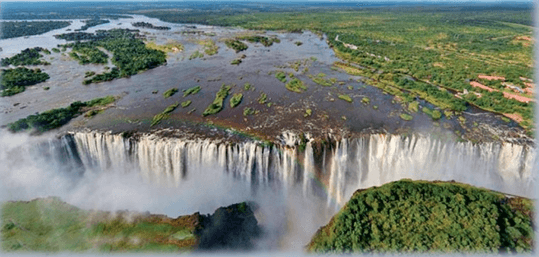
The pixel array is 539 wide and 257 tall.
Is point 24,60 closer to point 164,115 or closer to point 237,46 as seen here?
point 237,46

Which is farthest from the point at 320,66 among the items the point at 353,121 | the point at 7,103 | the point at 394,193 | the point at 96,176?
the point at 7,103

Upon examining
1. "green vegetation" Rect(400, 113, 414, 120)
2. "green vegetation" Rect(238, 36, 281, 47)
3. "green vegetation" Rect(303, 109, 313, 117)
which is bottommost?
"green vegetation" Rect(400, 113, 414, 120)

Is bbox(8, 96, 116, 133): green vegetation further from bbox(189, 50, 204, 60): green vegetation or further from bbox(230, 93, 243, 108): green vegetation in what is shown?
bbox(189, 50, 204, 60): green vegetation

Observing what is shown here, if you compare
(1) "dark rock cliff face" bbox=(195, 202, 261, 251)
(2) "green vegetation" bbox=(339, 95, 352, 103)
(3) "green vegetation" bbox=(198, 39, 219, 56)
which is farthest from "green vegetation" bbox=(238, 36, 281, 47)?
(1) "dark rock cliff face" bbox=(195, 202, 261, 251)

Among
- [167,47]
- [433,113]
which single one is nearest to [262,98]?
[433,113]

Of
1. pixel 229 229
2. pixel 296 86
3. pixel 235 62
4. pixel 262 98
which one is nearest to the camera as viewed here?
pixel 229 229

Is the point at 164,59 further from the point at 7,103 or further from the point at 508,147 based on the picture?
the point at 508,147
